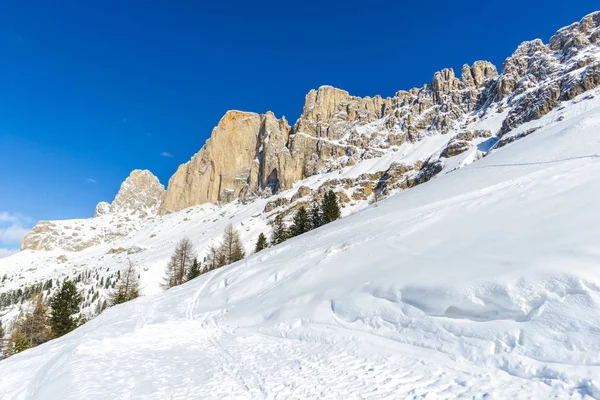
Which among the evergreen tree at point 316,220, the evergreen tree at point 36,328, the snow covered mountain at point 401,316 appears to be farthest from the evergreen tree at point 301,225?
the evergreen tree at point 36,328

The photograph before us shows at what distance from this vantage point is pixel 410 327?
977 centimetres

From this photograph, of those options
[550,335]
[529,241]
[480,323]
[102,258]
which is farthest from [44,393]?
[102,258]

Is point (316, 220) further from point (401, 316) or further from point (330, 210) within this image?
point (401, 316)

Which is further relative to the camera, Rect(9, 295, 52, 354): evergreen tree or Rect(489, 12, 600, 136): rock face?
Rect(489, 12, 600, 136): rock face

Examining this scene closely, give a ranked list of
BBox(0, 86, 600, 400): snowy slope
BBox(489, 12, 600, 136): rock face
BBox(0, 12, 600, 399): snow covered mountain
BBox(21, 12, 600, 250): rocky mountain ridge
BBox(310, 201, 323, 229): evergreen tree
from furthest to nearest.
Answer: BBox(21, 12, 600, 250): rocky mountain ridge → BBox(489, 12, 600, 136): rock face → BBox(310, 201, 323, 229): evergreen tree → BBox(0, 12, 600, 399): snow covered mountain → BBox(0, 86, 600, 400): snowy slope

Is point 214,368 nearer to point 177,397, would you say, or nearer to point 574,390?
point 177,397

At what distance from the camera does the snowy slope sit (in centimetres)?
691

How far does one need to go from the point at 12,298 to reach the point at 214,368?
166 metres

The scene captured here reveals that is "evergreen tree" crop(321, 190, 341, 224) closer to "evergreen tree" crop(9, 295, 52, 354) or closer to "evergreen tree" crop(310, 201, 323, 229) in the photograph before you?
"evergreen tree" crop(310, 201, 323, 229)

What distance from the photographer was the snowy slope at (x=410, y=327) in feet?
22.7

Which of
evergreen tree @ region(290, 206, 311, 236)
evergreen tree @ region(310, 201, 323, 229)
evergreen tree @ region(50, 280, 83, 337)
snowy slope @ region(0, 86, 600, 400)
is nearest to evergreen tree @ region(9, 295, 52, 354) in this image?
evergreen tree @ region(50, 280, 83, 337)

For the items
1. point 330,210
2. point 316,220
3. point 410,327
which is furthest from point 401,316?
point 316,220

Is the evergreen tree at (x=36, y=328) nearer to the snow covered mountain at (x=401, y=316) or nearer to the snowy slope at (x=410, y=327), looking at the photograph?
the snow covered mountain at (x=401, y=316)

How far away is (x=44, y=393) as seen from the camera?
8852 millimetres
